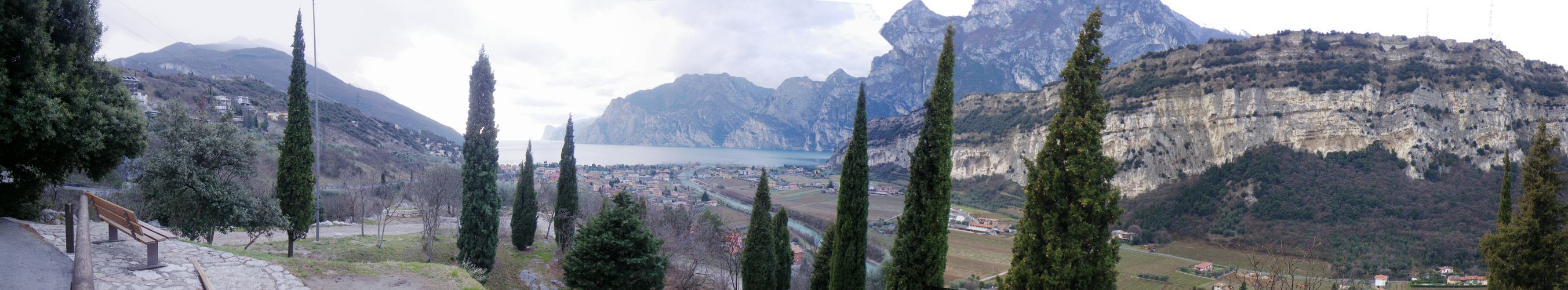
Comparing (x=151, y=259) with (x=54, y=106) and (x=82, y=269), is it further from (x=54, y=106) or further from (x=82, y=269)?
(x=82, y=269)

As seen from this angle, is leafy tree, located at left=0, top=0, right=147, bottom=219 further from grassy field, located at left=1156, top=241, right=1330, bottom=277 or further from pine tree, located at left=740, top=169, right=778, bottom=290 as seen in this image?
grassy field, located at left=1156, top=241, right=1330, bottom=277

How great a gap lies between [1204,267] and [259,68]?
11503cm

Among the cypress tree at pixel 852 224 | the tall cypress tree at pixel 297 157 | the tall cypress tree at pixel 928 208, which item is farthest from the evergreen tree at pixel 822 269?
the tall cypress tree at pixel 297 157

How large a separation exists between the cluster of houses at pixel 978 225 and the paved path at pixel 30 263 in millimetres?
35135

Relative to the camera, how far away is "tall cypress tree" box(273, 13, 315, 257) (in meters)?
11.6

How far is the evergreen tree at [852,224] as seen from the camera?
957 cm

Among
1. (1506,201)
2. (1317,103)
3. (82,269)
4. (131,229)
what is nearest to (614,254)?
(131,229)

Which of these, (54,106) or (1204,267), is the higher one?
(54,106)

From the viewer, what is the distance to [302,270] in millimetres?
6570

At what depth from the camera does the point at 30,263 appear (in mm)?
5133

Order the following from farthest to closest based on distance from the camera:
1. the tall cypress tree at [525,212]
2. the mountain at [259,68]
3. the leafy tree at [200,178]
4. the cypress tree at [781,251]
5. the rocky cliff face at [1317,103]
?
the mountain at [259,68], the rocky cliff face at [1317,103], the tall cypress tree at [525,212], the cypress tree at [781,251], the leafy tree at [200,178]

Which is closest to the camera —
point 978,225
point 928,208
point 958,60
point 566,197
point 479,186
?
point 928,208

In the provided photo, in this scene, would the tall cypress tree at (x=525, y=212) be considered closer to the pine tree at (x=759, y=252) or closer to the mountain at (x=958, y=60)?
the pine tree at (x=759, y=252)

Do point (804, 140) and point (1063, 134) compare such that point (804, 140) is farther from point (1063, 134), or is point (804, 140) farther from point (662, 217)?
point (1063, 134)
